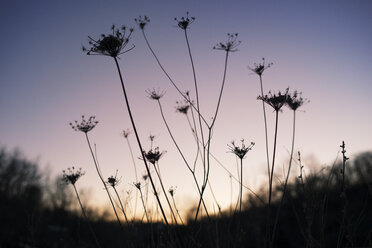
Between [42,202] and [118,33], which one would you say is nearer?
[118,33]

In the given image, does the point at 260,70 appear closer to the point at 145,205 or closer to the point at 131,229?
the point at 145,205

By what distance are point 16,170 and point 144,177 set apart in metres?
49.2

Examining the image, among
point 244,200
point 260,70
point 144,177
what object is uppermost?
point 260,70

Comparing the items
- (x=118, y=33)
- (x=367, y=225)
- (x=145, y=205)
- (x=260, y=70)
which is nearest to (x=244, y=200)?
(x=145, y=205)

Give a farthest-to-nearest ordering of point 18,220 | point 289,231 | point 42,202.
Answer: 1. point 42,202
2. point 18,220
3. point 289,231

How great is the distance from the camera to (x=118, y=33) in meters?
4.01

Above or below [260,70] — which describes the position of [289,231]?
below

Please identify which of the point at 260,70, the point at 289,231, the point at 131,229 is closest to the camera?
the point at 131,229

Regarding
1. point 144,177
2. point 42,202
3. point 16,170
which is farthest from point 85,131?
point 42,202

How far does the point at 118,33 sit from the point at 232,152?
2.57 meters

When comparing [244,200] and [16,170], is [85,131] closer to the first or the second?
[244,200]

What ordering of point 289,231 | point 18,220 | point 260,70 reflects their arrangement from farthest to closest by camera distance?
point 18,220 < point 289,231 < point 260,70

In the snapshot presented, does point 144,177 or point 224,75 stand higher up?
point 224,75

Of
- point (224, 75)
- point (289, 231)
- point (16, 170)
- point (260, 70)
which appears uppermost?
point (16, 170)
